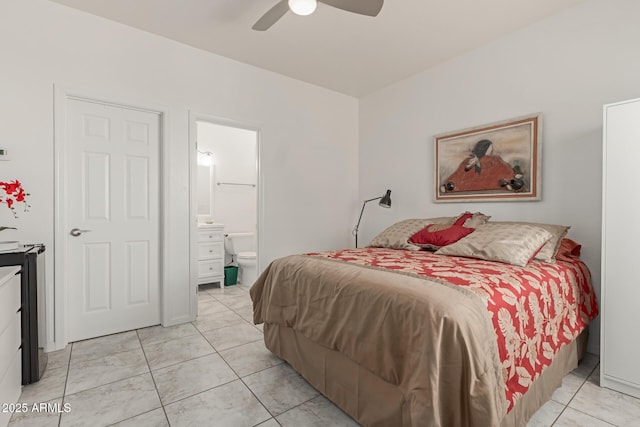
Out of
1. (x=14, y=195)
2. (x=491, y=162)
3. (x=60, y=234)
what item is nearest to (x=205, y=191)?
(x=60, y=234)

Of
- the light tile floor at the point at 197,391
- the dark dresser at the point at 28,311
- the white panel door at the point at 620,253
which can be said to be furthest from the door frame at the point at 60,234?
the white panel door at the point at 620,253

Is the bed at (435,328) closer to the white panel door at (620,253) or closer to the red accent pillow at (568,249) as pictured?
the red accent pillow at (568,249)

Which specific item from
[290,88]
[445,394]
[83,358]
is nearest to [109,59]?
[290,88]

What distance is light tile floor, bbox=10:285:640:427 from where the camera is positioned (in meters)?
1.60

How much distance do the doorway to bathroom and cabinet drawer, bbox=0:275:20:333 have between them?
7.74ft

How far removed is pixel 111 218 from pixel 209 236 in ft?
5.09

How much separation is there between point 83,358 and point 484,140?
3814mm

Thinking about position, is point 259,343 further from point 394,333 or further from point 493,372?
point 493,372

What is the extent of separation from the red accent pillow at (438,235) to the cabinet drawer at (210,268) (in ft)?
8.79

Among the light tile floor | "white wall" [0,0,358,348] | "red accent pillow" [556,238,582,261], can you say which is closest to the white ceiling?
"white wall" [0,0,358,348]

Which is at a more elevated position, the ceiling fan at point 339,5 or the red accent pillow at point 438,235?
the ceiling fan at point 339,5

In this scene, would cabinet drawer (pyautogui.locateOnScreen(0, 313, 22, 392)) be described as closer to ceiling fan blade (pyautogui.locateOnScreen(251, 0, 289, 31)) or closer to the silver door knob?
the silver door knob

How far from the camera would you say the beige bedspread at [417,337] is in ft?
3.74

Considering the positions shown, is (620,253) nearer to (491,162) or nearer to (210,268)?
(491,162)
